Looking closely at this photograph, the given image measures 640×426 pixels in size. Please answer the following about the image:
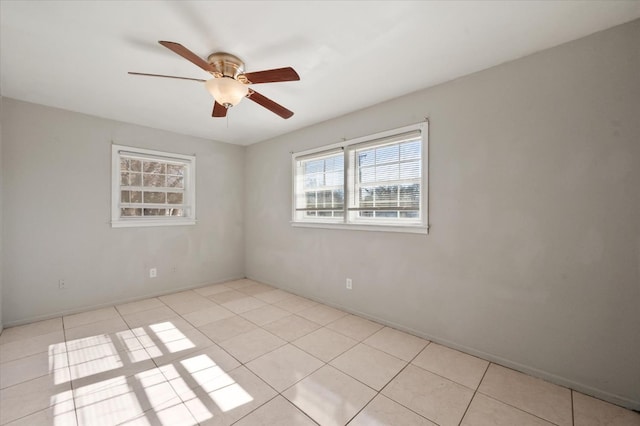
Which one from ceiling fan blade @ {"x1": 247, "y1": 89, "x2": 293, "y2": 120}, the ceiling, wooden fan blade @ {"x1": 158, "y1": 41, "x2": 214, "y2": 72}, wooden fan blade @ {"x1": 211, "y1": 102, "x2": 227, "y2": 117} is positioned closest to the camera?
wooden fan blade @ {"x1": 158, "y1": 41, "x2": 214, "y2": 72}

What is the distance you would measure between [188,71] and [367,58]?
156 centimetres

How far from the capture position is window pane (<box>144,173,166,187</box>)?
3.83 m

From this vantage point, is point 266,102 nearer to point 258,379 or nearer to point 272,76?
point 272,76

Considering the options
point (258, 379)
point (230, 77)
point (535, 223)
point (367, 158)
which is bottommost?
point (258, 379)

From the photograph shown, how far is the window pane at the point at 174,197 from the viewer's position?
13.3ft

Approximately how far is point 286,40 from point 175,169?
121 inches

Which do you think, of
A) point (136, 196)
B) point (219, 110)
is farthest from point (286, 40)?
point (136, 196)

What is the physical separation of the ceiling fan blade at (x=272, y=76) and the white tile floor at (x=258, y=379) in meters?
2.22

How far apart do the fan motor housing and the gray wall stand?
1580 millimetres

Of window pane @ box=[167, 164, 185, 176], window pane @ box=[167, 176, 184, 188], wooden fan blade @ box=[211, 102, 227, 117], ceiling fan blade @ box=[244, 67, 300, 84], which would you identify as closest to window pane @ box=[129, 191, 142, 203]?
window pane @ box=[167, 176, 184, 188]

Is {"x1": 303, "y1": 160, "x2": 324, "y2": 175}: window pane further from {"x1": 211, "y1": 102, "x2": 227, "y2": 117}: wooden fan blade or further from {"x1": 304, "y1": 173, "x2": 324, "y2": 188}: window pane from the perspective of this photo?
{"x1": 211, "y1": 102, "x2": 227, "y2": 117}: wooden fan blade

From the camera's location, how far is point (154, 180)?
→ 3900 millimetres

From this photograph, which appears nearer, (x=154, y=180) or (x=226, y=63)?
(x=226, y=63)

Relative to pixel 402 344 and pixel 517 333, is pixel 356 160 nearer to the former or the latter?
pixel 402 344
